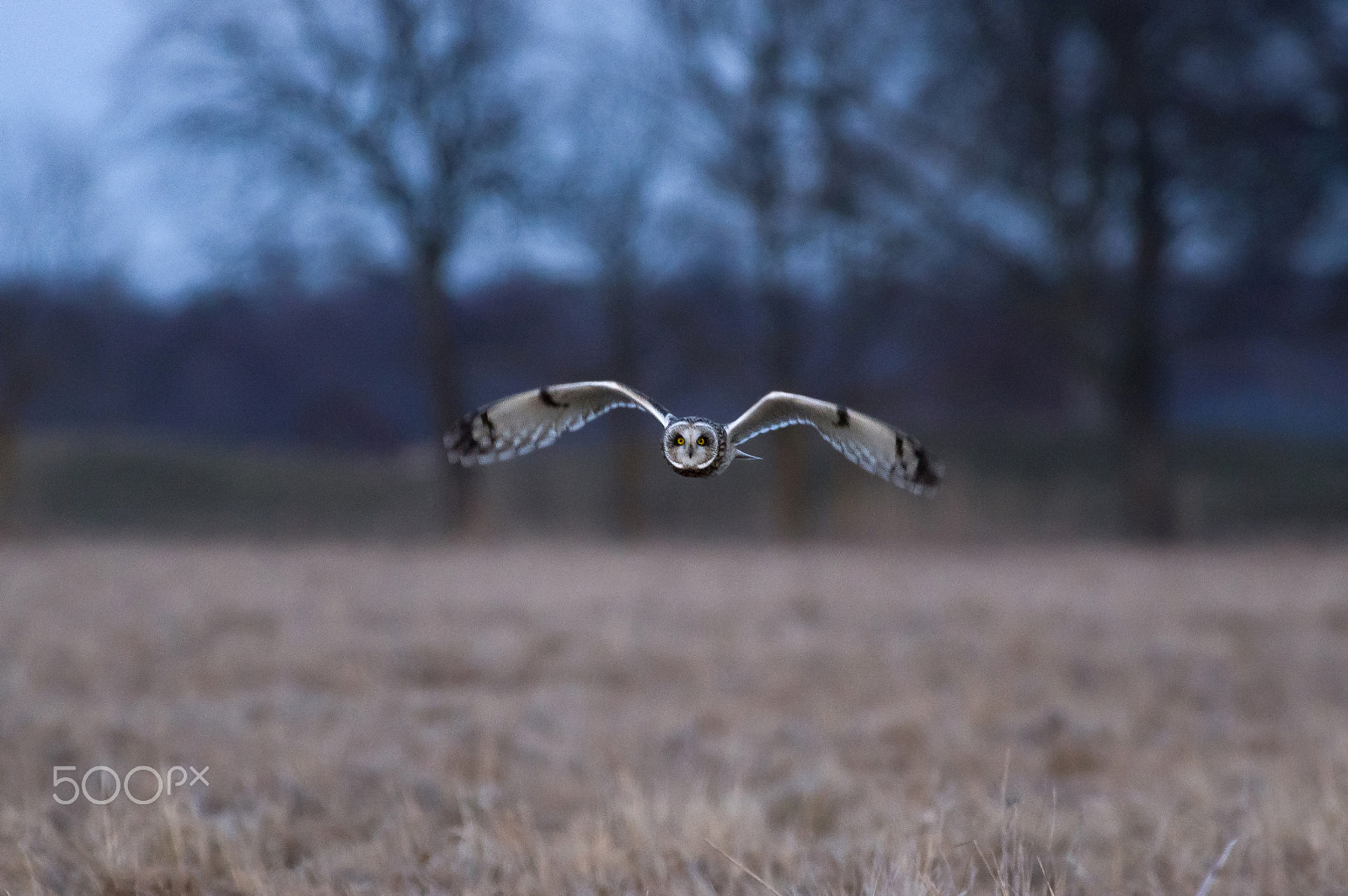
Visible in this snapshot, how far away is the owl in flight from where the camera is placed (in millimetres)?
1720

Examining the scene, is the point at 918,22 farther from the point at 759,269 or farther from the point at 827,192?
the point at 759,269

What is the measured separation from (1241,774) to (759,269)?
13.8 m

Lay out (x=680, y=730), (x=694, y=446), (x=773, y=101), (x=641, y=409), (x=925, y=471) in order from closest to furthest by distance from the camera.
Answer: (x=694, y=446)
(x=641, y=409)
(x=925, y=471)
(x=680, y=730)
(x=773, y=101)

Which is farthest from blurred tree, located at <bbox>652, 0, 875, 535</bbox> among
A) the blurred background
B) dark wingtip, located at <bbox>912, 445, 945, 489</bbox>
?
dark wingtip, located at <bbox>912, 445, 945, 489</bbox>

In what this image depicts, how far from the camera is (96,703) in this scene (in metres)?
6.55

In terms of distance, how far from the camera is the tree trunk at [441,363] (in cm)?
1873

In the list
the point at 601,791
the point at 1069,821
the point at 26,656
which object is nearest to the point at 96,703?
the point at 26,656

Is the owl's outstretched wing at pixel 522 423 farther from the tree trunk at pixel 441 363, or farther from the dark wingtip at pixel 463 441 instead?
the tree trunk at pixel 441 363

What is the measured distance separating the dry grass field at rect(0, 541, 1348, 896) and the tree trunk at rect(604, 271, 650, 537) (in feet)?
27.1

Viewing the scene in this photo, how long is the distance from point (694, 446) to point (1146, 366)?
60.8 feet

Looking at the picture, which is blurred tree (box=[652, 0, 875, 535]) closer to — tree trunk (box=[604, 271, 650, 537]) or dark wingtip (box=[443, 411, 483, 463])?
tree trunk (box=[604, 271, 650, 537])

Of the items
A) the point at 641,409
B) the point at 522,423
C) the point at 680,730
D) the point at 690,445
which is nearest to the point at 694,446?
the point at 690,445

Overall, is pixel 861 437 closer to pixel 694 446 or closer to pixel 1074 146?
pixel 694 446

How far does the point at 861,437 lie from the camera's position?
6.24 feet
